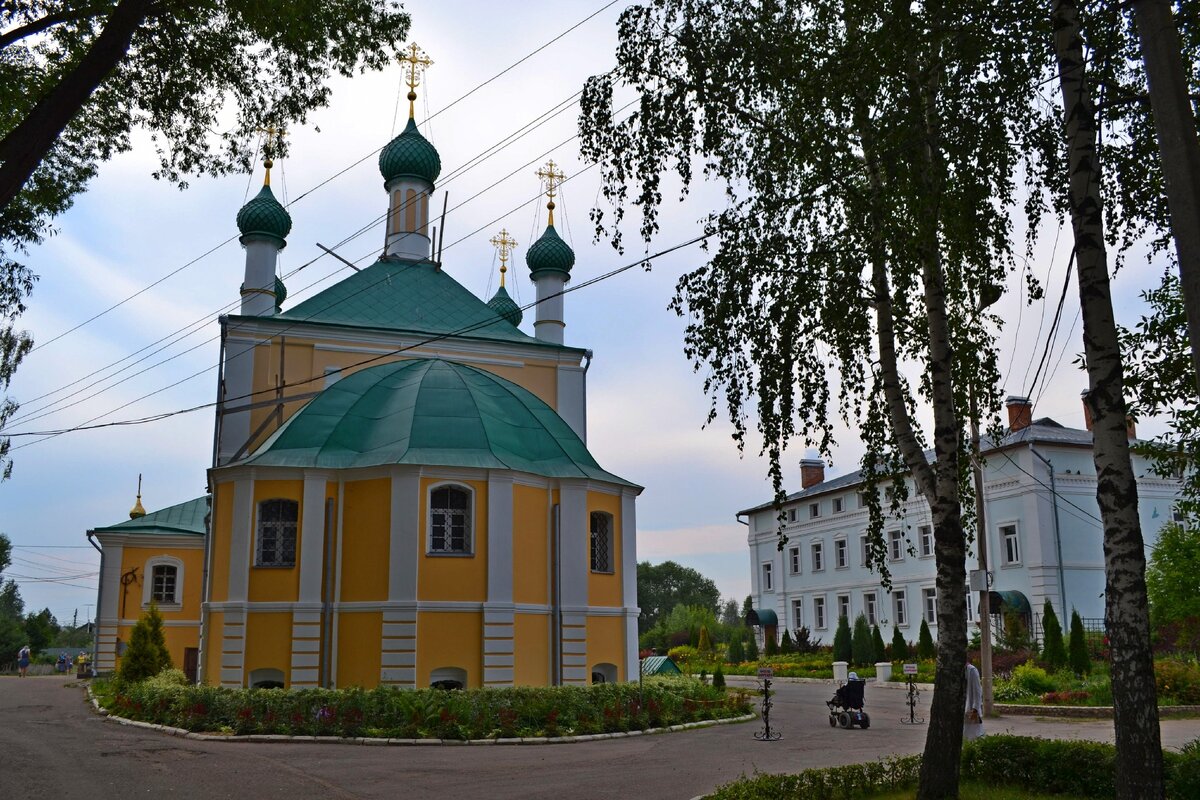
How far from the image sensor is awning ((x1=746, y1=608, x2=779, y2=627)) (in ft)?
161

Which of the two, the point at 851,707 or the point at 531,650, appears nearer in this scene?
the point at 851,707

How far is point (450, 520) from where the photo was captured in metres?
20.3

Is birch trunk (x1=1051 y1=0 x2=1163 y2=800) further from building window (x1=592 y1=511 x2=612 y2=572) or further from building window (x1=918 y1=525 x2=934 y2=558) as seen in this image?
building window (x1=918 y1=525 x2=934 y2=558)

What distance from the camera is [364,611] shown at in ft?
64.4

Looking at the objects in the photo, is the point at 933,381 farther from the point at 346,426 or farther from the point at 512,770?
the point at 346,426

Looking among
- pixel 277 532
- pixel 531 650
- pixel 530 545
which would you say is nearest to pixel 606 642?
pixel 531 650

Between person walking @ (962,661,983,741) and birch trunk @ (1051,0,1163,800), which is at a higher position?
birch trunk @ (1051,0,1163,800)

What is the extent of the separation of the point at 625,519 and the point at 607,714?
5.82 m

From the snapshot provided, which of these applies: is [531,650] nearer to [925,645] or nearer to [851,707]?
[851,707]

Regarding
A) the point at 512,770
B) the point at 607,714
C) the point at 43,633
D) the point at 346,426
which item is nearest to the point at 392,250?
the point at 346,426

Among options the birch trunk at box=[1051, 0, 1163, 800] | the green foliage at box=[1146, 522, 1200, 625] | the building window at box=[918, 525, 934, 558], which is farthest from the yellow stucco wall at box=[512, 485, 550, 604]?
the building window at box=[918, 525, 934, 558]

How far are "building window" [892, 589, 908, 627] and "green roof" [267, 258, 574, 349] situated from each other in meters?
21.1

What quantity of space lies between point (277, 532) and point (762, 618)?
33546 mm

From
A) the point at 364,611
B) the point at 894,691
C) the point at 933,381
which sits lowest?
the point at 894,691
